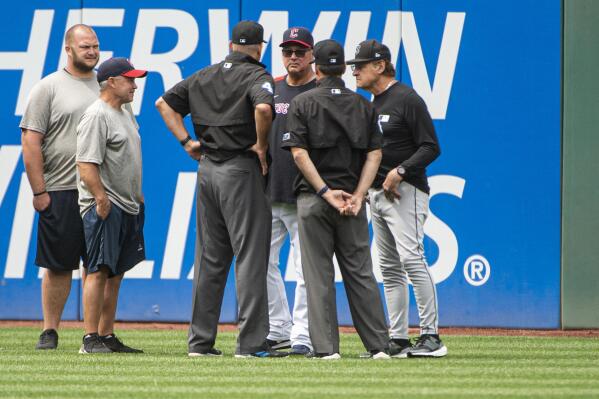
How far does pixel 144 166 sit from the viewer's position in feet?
36.6

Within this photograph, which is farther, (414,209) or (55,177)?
(55,177)

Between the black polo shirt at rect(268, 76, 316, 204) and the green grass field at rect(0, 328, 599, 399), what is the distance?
1201 millimetres

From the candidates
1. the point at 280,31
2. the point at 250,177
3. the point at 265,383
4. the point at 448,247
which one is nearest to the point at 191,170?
the point at 280,31

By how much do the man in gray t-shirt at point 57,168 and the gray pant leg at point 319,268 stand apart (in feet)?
5.91

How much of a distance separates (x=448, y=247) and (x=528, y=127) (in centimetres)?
128

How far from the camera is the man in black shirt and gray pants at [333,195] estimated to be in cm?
779

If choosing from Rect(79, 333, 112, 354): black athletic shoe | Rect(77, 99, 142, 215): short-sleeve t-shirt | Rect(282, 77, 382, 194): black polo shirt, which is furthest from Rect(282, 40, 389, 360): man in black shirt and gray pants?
Rect(79, 333, 112, 354): black athletic shoe

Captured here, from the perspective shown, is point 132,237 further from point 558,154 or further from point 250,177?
point 558,154

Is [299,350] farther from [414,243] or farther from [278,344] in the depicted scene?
[414,243]

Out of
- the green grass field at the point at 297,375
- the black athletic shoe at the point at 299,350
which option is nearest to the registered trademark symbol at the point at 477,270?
the green grass field at the point at 297,375

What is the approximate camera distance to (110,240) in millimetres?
8242

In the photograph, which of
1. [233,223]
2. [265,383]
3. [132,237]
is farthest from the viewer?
[132,237]

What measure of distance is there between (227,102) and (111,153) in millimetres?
979

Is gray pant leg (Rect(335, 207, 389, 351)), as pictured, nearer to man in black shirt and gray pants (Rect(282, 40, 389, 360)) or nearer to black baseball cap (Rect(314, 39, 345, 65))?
man in black shirt and gray pants (Rect(282, 40, 389, 360))
